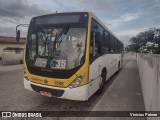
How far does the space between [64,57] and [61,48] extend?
320mm

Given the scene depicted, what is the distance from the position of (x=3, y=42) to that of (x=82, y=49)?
79.2 ft

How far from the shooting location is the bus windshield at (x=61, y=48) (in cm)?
470

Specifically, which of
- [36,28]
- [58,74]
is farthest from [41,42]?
[58,74]

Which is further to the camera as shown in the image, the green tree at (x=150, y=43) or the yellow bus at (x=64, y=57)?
the green tree at (x=150, y=43)

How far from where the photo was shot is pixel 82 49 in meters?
4.73

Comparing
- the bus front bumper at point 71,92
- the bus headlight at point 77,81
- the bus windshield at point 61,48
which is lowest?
the bus front bumper at point 71,92

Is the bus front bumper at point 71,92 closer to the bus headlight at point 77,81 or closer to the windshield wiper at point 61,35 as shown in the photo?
the bus headlight at point 77,81

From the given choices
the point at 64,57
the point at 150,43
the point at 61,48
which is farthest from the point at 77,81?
the point at 150,43

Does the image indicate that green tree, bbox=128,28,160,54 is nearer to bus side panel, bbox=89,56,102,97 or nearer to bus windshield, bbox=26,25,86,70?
bus side panel, bbox=89,56,102,97

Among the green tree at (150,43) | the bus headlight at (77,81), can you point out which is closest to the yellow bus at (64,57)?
the bus headlight at (77,81)

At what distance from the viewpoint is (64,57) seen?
474 centimetres

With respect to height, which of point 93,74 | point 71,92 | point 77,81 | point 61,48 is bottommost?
point 71,92

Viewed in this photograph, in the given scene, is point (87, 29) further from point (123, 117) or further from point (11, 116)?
point (11, 116)

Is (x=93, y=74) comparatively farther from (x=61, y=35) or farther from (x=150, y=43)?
(x=150, y=43)
